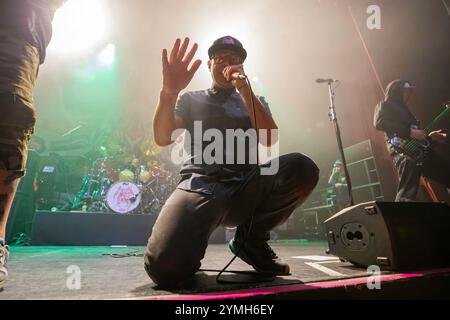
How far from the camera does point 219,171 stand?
1.50 meters

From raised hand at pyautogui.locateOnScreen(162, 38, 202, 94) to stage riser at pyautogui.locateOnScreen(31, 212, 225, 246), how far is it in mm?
3969

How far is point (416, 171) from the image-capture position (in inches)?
122

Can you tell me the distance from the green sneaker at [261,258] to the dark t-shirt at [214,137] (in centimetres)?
43

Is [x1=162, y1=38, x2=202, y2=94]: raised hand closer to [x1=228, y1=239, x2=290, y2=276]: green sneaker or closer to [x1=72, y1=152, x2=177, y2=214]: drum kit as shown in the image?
[x1=228, y1=239, x2=290, y2=276]: green sneaker

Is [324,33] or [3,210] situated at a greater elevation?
[324,33]

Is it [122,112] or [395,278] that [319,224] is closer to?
[395,278]

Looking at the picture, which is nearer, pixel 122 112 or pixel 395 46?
pixel 395 46

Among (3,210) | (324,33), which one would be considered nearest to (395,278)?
(3,210)

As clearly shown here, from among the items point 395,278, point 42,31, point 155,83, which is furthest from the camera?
point 155,83

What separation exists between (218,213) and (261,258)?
16.0 inches

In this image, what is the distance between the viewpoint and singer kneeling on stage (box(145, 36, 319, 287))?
126 cm

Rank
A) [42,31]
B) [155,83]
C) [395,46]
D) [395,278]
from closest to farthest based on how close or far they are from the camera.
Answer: [395,278], [42,31], [395,46], [155,83]

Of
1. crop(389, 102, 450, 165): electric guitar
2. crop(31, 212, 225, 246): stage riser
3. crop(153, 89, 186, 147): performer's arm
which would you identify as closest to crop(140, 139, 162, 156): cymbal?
crop(31, 212, 225, 246): stage riser

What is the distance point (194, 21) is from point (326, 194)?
236 inches
